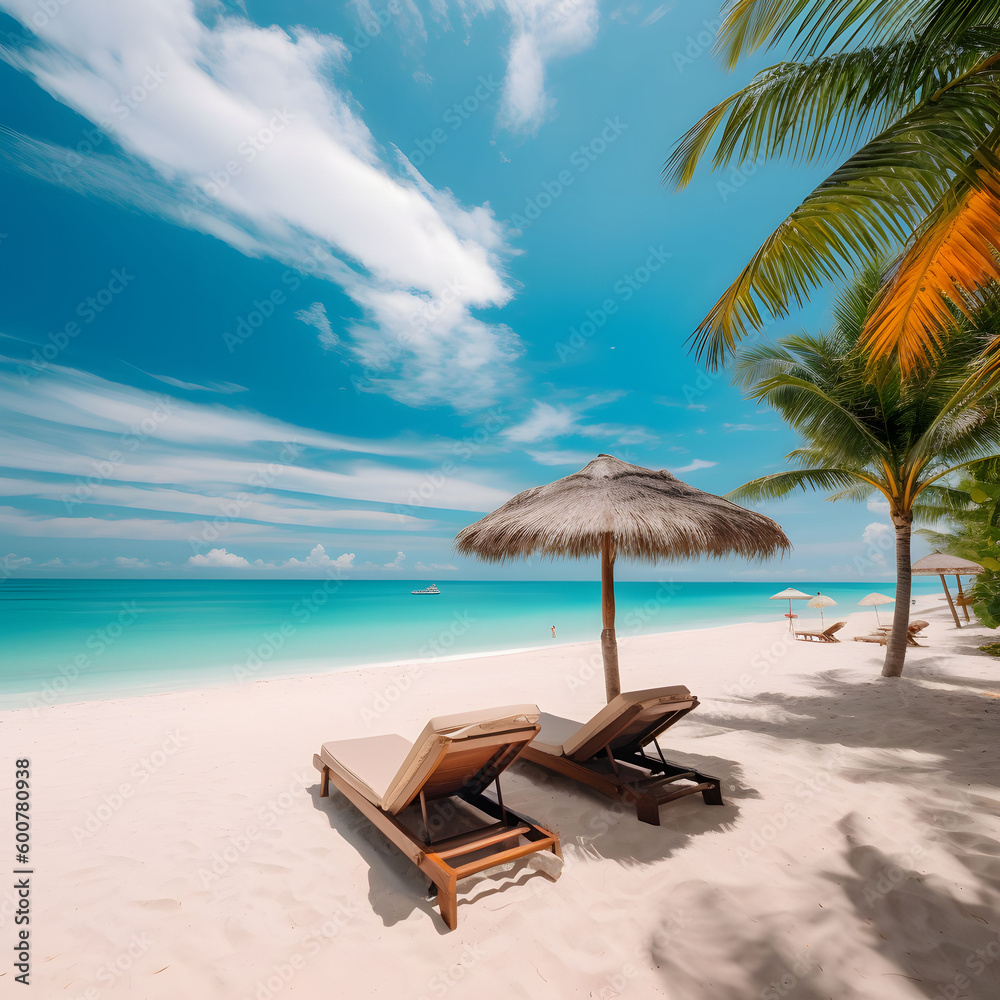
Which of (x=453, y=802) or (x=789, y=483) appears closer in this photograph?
(x=453, y=802)

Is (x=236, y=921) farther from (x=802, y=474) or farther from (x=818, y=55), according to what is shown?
(x=802, y=474)

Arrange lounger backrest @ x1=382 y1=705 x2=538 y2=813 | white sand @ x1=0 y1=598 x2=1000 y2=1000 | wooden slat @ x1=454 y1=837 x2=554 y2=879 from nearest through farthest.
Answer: white sand @ x1=0 y1=598 x2=1000 y2=1000
wooden slat @ x1=454 y1=837 x2=554 y2=879
lounger backrest @ x1=382 y1=705 x2=538 y2=813

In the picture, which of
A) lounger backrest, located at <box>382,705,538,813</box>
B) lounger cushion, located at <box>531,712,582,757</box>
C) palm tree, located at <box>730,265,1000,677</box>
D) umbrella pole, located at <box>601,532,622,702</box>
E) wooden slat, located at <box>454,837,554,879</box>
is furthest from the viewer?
palm tree, located at <box>730,265,1000,677</box>

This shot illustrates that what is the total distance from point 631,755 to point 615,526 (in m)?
1.92

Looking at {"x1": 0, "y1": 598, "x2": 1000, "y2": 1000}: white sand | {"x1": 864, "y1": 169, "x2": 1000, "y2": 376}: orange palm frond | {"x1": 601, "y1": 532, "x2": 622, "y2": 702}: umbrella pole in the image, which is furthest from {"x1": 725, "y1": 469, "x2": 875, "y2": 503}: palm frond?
{"x1": 864, "y1": 169, "x2": 1000, "y2": 376}: orange palm frond

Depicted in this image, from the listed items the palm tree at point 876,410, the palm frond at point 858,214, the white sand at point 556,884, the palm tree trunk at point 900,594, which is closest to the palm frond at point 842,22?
the palm frond at point 858,214

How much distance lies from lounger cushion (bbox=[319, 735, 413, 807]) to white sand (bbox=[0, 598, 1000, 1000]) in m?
0.31

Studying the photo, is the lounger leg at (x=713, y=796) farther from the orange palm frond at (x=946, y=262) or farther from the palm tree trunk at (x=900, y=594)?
the palm tree trunk at (x=900, y=594)

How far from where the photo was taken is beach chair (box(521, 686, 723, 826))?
301 cm

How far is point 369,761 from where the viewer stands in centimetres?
332

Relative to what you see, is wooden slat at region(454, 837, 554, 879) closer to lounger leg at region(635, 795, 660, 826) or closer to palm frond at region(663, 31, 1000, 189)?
lounger leg at region(635, 795, 660, 826)

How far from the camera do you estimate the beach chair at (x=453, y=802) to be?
2301mm

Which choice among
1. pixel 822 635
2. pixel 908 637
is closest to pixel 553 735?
pixel 908 637

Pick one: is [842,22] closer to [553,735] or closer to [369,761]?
[553,735]
